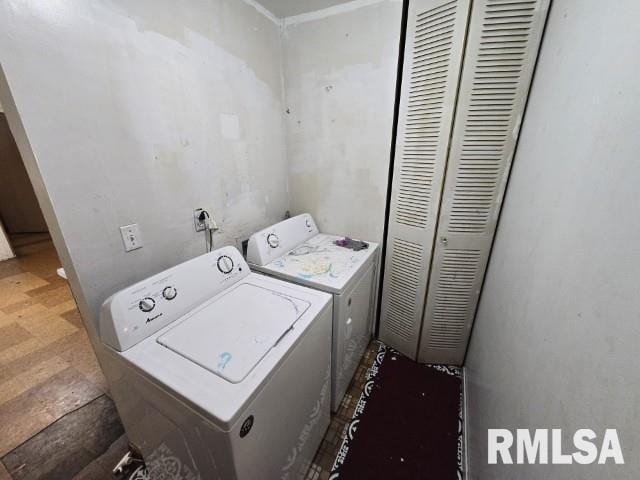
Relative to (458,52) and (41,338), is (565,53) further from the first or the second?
(41,338)

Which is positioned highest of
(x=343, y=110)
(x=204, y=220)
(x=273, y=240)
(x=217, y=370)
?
(x=343, y=110)

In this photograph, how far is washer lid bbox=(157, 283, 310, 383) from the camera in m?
0.81

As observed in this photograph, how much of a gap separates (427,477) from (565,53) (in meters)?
1.97

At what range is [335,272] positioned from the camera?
1420mm

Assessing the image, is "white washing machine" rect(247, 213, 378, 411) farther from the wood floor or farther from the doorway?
the doorway

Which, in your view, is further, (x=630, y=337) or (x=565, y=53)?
(x=565, y=53)

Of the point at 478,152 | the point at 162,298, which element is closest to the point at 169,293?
the point at 162,298

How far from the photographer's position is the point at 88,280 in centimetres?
98

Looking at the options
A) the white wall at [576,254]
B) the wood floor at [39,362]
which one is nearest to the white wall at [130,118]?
the wood floor at [39,362]

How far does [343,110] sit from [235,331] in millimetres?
1578

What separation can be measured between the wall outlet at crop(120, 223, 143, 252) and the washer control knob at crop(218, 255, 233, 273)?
36 cm

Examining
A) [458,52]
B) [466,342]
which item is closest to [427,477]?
[466,342]

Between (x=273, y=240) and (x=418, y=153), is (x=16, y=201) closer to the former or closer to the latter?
Result: (x=273, y=240)
